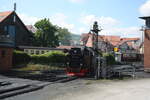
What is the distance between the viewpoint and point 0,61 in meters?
24.6

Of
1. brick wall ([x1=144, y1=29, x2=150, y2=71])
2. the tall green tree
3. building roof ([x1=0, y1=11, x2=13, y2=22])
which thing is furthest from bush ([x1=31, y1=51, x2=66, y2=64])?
the tall green tree

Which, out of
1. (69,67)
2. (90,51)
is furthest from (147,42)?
(69,67)

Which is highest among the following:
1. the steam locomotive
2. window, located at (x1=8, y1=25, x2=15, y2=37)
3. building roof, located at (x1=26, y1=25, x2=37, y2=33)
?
building roof, located at (x1=26, y1=25, x2=37, y2=33)

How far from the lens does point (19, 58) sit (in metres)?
33.0

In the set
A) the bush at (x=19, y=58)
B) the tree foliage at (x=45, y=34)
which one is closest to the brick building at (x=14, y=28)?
the tree foliage at (x=45, y=34)

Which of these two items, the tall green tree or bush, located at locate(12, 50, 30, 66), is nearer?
bush, located at locate(12, 50, 30, 66)

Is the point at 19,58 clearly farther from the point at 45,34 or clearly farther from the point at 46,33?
the point at 46,33

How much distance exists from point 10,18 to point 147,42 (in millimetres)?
29444

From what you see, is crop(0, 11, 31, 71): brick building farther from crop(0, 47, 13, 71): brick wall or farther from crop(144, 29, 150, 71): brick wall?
crop(144, 29, 150, 71): brick wall

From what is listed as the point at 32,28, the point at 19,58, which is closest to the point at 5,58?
the point at 19,58

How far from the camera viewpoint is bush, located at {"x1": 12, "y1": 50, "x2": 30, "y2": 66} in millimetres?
32381

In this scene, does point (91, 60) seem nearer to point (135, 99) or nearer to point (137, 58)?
point (135, 99)

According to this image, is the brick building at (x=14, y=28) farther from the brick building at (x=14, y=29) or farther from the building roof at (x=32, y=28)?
the building roof at (x=32, y=28)

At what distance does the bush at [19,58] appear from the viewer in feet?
106
